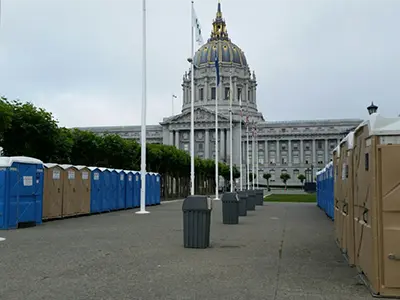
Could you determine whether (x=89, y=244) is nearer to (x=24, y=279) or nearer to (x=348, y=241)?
(x=24, y=279)

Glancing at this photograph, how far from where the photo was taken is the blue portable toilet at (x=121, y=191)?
1139 inches

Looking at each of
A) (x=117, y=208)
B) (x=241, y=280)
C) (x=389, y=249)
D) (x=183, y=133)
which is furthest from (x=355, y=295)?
(x=183, y=133)

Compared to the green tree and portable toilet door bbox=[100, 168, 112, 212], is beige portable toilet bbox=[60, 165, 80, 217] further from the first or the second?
the green tree

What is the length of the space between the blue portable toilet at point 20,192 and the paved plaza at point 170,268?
227cm

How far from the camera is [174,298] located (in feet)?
21.7

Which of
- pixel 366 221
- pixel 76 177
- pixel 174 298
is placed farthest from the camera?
pixel 76 177

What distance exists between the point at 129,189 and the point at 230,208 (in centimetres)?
1340

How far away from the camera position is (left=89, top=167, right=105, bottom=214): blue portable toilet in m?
25.0

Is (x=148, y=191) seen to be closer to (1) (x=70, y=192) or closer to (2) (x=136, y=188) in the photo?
(2) (x=136, y=188)

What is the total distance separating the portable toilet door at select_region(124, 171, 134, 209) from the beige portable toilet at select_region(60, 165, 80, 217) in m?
7.29

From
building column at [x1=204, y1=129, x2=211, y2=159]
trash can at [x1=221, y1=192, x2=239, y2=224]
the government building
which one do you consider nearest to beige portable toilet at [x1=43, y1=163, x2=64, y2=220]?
trash can at [x1=221, y1=192, x2=239, y2=224]

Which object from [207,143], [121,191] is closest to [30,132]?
[121,191]

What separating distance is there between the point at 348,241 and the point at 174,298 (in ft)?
15.0

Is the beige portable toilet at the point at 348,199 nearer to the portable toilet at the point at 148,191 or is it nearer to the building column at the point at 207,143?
the portable toilet at the point at 148,191
